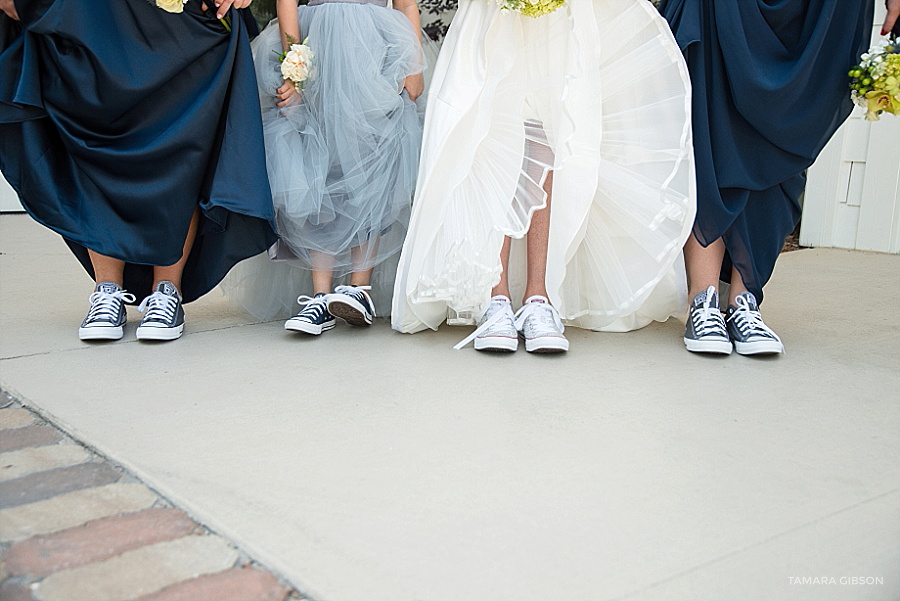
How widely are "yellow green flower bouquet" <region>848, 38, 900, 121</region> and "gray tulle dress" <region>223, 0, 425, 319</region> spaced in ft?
3.58

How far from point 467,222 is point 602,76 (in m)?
0.51

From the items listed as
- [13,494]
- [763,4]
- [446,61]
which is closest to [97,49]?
[446,61]

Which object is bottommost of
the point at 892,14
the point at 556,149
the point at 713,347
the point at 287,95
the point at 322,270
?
the point at 713,347

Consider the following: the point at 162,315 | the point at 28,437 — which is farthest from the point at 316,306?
the point at 28,437

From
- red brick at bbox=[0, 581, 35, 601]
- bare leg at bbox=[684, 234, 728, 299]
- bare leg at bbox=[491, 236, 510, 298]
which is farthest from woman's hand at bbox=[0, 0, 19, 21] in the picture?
bare leg at bbox=[684, 234, 728, 299]

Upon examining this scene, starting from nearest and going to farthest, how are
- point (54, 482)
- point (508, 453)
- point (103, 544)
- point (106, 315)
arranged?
1. point (103, 544)
2. point (54, 482)
3. point (508, 453)
4. point (106, 315)

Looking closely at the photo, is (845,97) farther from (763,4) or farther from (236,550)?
(236,550)

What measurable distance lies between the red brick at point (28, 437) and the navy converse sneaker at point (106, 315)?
0.63 metres

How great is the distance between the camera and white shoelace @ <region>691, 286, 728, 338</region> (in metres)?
2.11

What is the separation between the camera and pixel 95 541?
1147mm

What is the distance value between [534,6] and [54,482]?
141cm

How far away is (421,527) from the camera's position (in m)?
1.21

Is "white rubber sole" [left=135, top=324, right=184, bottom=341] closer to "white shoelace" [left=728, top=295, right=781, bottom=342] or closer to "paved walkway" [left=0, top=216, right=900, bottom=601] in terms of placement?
"paved walkway" [left=0, top=216, right=900, bottom=601]

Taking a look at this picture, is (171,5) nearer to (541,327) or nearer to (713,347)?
(541,327)
